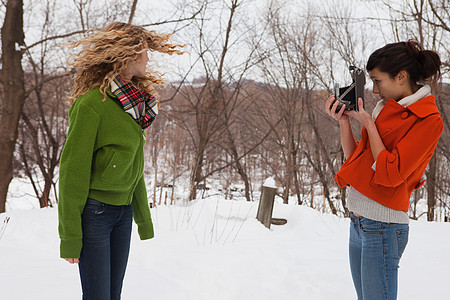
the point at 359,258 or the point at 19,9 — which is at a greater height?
the point at 19,9

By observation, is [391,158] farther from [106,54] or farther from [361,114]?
[106,54]

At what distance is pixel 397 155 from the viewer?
1.39 meters

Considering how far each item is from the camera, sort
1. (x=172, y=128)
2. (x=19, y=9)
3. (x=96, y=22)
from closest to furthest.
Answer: (x=19, y=9), (x=96, y=22), (x=172, y=128)

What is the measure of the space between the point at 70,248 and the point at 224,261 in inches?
80.8

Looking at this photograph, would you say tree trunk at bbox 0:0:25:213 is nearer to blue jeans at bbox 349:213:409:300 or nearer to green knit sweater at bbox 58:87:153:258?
green knit sweater at bbox 58:87:153:258

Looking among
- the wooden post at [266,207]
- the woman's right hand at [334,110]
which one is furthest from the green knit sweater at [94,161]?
the wooden post at [266,207]

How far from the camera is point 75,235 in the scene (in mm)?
1396

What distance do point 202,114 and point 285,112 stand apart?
102 inches

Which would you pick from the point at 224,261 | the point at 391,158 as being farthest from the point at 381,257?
the point at 224,261

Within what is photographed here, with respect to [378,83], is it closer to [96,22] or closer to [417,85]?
[417,85]

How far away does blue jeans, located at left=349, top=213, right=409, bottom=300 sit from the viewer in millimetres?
1455

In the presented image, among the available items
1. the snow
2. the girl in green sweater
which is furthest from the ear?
the snow

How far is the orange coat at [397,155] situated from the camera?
138 cm

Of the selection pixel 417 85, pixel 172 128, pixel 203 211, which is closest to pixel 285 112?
pixel 172 128
